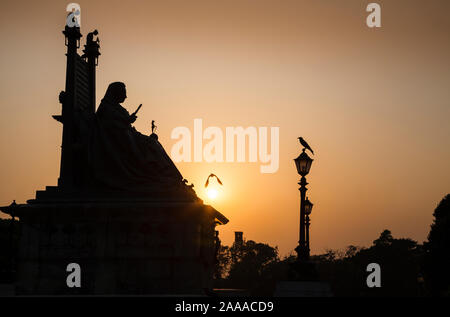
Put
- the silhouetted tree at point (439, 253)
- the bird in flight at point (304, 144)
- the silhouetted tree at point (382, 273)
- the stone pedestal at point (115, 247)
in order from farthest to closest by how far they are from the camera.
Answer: the silhouetted tree at point (382, 273)
the silhouetted tree at point (439, 253)
the bird in flight at point (304, 144)
the stone pedestal at point (115, 247)

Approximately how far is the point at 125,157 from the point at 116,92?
1.92 metres

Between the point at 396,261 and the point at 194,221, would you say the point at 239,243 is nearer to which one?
the point at 396,261

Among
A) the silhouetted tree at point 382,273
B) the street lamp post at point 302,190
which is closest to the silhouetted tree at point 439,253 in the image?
the silhouetted tree at point 382,273

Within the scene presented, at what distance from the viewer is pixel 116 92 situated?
1975 cm

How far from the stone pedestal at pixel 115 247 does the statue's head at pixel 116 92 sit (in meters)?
2.98

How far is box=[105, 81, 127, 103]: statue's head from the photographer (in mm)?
19703

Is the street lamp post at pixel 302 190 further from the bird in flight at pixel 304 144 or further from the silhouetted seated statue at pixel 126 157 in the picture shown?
the silhouetted seated statue at pixel 126 157

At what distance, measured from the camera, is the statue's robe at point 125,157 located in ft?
60.8

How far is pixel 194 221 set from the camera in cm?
1778

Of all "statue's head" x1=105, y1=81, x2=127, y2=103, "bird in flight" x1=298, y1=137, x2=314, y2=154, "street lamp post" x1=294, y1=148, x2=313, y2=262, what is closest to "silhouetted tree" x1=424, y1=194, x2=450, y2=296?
"bird in flight" x1=298, y1=137, x2=314, y2=154

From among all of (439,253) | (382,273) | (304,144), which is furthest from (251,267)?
(304,144)

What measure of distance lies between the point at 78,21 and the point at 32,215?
5.65 metres

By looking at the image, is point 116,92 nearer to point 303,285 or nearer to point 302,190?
point 302,190

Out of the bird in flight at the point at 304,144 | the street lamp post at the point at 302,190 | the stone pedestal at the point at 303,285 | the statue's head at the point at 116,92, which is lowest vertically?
the stone pedestal at the point at 303,285
